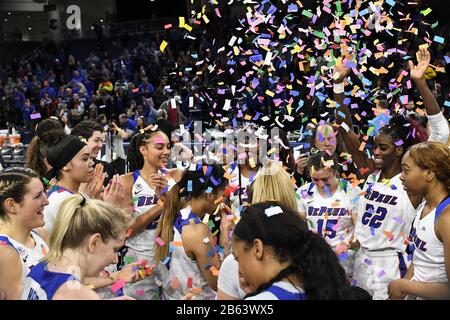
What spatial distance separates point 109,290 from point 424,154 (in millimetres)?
1631

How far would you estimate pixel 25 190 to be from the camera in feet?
9.27

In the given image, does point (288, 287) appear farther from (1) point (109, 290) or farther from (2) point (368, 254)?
(2) point (368, 254)

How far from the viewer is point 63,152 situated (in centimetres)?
361

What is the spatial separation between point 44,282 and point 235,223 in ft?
4.32

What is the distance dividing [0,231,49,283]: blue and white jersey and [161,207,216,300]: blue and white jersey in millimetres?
653

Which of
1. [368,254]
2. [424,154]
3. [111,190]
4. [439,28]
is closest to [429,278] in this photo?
[424,154]

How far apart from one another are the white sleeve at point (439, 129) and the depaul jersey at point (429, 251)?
2.79 ft

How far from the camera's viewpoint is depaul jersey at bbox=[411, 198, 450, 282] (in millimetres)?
2773

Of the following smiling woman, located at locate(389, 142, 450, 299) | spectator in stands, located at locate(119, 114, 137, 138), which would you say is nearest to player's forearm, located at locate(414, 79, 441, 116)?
smiling woman, located at locate(389, 142, 450, 299)

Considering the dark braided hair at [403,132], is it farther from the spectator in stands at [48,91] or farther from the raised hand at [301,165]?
the spectator in stands at [48,91]

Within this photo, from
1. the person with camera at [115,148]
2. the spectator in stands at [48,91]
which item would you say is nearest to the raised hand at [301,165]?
the person with camera at [115,148]

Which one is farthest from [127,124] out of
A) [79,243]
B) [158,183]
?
[79,243]

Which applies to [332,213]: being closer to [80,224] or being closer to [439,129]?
[439,129]

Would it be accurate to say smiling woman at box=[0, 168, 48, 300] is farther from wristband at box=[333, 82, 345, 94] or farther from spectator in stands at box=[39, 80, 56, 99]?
spectator in stands at box=[39, 80, 56, 99]
